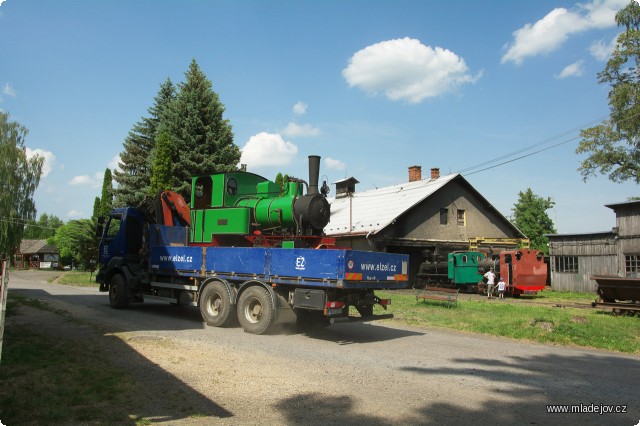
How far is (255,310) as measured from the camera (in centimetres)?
1095

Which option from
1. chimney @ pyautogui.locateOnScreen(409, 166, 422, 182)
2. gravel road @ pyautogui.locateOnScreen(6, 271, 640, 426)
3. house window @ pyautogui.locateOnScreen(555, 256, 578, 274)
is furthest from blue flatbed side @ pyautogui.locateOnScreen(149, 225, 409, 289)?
chimney @ pyautogui.locateOnScreen(409, 166, 422, 182)

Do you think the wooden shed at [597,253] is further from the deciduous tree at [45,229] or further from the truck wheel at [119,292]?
the deciduous tree at [45,229]

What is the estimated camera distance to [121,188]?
3419 cm

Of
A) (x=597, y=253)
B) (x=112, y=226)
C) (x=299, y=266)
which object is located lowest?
(x=299, y=266)

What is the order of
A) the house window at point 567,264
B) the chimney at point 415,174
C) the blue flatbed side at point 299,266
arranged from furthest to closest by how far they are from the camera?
1. the chimney at point 415,174
2. the house window at point 567,264
3. the blue flatbed side at point 299,266

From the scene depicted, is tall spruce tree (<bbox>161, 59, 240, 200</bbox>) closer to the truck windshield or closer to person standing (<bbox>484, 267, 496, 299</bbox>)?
the truck windshield

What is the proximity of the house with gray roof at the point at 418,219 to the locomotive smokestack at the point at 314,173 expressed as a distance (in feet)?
47.9

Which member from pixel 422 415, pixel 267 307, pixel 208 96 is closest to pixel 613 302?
pixel 267 307

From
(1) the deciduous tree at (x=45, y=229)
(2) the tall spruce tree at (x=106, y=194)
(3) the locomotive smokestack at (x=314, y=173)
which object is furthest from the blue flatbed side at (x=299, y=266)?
(1) the deciduous tree at (x=45, y=229)

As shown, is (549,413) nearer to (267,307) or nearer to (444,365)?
(444,365)

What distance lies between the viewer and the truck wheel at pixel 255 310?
410 inches

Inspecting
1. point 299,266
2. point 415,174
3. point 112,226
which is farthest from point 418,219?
point 299,266

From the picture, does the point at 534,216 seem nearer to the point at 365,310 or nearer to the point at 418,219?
the point at 418,219

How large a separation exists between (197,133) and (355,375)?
25.4m
